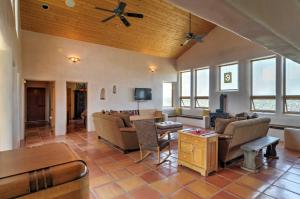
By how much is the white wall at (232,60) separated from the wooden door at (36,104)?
8.54 meters

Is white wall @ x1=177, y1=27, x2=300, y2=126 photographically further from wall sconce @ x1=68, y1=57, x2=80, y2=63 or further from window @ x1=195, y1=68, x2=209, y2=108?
wall sconce @ x1=68, y1=57, x2=80, y2=63

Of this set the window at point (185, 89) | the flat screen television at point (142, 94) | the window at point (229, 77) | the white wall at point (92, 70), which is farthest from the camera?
the window at point (185, 89)

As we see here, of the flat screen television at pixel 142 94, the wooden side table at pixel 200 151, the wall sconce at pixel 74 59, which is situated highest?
the wall sconce at pixel 74 59

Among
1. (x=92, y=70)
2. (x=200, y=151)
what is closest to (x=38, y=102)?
(x=92, y=70)

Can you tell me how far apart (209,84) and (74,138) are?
Answer: 21.4 ft

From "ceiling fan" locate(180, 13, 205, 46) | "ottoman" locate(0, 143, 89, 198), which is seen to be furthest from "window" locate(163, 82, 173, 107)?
"ottoman" locate(0, 143, 89, 198)

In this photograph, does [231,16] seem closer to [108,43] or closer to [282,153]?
[282,153]

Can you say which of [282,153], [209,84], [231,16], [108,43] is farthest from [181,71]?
[231,16]

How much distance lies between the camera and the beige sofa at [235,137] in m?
3.44

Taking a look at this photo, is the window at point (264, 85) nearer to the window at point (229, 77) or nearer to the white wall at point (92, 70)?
the window at point (229, 77)

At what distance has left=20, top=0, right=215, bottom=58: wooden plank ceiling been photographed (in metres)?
5.25

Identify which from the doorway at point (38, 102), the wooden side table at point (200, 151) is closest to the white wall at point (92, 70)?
the doorway at point (38, 102)

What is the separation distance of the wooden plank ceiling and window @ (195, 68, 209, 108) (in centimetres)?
197

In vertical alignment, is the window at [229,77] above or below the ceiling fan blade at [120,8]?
below
